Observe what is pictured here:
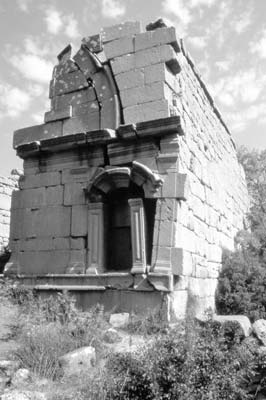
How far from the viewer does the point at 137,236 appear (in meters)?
6.80

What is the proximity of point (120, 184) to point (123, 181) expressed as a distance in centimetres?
8

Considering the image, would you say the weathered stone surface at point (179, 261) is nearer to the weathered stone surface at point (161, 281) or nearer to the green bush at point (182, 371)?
the weathered stone surface at point (161, 281)

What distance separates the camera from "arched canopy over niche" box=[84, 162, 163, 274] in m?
6.82

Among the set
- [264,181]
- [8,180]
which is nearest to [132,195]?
[8,180]

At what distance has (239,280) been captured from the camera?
810cm

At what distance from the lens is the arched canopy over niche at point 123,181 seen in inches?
269

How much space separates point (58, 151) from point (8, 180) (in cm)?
572

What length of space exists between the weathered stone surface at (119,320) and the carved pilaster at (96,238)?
961 millimetres

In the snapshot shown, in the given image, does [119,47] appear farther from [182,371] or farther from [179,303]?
[182,371]

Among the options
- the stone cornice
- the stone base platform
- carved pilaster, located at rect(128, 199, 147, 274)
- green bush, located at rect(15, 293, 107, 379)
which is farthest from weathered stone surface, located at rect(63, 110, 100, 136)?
green bush, located at rect(15, 293, 107, 379)

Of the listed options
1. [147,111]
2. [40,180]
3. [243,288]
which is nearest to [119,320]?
[243,288]

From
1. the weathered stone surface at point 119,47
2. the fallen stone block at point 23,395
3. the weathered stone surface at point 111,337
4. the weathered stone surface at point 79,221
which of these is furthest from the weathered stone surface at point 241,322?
the weathered stone surface at point 119,47

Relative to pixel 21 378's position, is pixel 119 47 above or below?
above

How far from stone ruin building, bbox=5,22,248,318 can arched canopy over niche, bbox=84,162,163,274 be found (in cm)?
2
